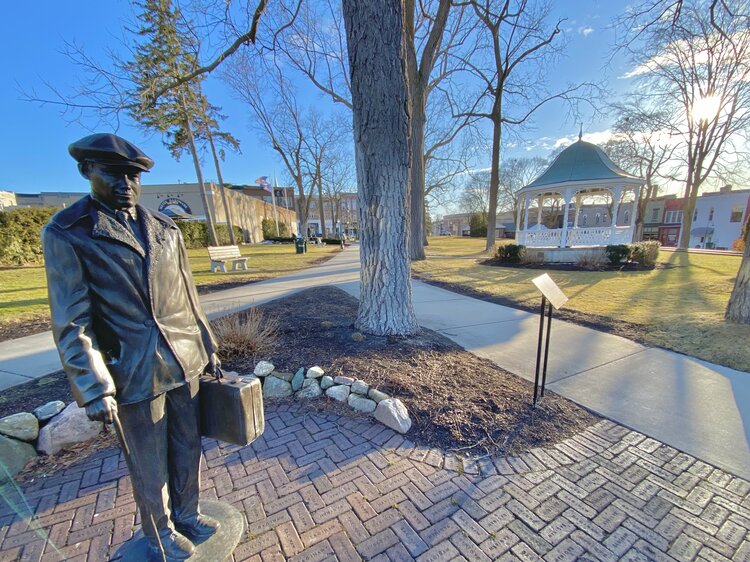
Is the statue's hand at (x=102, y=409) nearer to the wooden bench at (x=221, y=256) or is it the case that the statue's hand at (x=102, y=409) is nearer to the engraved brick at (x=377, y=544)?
the engraved brick at (x=377, y=544)

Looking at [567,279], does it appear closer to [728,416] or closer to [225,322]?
[728,416]

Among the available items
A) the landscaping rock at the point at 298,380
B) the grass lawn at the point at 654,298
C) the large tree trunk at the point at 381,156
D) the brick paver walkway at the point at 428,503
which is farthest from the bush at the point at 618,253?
the landscaping rock at the point at 298,380

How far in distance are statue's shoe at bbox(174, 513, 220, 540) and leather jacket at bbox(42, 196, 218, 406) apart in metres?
0.86

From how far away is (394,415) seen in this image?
2596 mm

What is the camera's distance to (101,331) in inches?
47.5

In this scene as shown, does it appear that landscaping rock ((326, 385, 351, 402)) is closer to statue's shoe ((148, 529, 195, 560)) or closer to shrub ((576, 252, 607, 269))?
statue's shoe ((148, 529, 195, 560))

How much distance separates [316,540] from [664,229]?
2233 inches

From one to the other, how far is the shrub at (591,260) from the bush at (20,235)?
65.9ft

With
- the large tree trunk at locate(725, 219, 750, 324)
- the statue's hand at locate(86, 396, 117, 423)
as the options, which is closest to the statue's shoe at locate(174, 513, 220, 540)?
the statue's hand at locate(86, 396, 117, 423)

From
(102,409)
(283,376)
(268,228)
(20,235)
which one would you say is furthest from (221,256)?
(268,228)

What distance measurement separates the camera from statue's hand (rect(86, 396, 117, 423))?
1.04 m

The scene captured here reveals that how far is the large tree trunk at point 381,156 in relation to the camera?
143 inches

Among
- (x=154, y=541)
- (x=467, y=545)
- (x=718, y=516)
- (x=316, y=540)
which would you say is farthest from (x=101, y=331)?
(x=718, y=516)

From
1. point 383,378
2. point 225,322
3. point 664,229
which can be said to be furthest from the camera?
point 664,229
